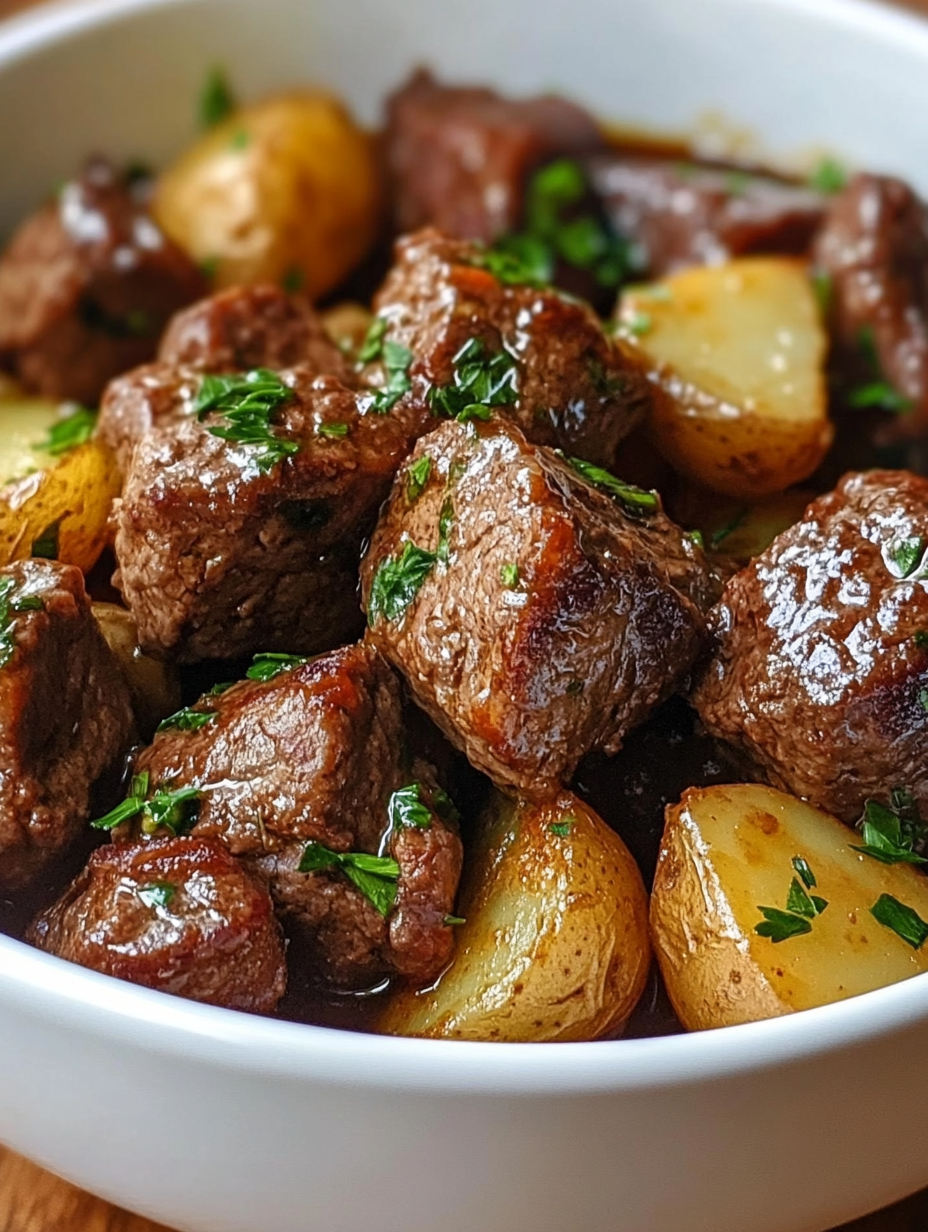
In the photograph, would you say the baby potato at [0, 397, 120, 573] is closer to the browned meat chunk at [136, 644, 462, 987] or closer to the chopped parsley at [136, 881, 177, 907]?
the browned meat chunk at [136, 644, 462, 987]

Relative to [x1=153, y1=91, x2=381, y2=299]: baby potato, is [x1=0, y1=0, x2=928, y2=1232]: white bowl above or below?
below

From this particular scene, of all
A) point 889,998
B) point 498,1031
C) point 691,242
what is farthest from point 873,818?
point 691,242

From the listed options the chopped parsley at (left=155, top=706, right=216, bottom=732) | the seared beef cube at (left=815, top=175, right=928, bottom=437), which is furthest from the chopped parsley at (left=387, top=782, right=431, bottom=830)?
the seared beef cube at (left=815, top=175, right=928, bottom=437)

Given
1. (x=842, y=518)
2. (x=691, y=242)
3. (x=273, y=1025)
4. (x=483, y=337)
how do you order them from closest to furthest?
(x=273, y=1025), (x=842, y=518), (x=483, y=337), (x=691, y=242)

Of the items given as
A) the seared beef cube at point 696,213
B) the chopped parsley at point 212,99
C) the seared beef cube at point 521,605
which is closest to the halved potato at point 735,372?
the seared beef cube at point 696,213

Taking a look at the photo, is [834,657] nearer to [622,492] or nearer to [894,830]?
[894,830]

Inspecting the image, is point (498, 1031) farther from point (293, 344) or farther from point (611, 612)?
point (293, 344)

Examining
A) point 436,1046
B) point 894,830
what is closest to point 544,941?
point 436,1046
